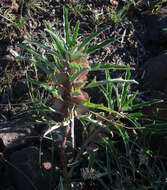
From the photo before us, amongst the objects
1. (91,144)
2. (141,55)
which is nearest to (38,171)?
(91,144)

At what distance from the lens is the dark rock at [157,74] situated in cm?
219

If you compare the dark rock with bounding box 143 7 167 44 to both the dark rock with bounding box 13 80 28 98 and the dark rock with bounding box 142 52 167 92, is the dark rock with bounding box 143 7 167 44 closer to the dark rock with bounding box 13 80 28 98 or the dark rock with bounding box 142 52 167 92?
the dark rock with bounding box 142 52 167 92

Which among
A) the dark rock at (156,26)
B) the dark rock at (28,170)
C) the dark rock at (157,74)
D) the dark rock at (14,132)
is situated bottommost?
the dark rock at (28,170)

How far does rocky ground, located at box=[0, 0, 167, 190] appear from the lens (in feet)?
5.65

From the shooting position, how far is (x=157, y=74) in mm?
2205

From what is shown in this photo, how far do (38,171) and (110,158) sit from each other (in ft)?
1.87

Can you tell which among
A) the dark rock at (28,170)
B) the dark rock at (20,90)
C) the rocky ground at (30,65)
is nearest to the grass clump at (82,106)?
the dark rock at (28,170)

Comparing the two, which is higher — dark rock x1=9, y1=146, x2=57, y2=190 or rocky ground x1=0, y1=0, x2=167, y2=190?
rocky ground x1=0, y1=0, x2=167, y2=190

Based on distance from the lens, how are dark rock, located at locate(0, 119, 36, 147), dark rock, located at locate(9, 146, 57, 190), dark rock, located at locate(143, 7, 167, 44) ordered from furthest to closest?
dark rock, located at locate(143, 7, 167, 44) < dark rock, located at locate(0, 119, 36, 147) < dark rock, located at locate(9, 146, 57, 190)

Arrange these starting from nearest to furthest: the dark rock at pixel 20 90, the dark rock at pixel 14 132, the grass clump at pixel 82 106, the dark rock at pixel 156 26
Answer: the grass clump at pixel 82 106, the dark rock at pixel 14 132, the dark rock at pixel 20 90, the dark rock at pixel 156 26

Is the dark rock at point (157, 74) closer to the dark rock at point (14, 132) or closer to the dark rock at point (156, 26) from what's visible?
the dark rock at point (156, 26)

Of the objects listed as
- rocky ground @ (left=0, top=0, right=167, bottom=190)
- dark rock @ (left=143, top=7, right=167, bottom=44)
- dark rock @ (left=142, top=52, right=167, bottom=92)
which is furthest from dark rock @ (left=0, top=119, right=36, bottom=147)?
dark rock @ (left=143, top=7, right=167, bottom=44)

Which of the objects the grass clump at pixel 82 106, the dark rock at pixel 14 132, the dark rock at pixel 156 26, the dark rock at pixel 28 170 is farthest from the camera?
the dark rock at pixel 156 26

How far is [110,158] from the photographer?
1873mm
